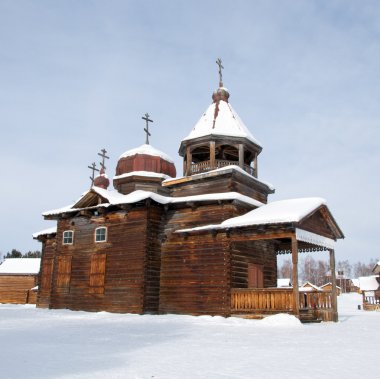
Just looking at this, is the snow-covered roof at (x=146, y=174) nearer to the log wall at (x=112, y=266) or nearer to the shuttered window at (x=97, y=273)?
the log wall at (x=112, y=266)

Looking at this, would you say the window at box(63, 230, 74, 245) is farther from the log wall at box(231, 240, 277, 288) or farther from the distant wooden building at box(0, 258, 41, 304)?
the distant wooden building at box(0, 258, 41, 304)

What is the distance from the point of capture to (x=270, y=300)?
16.5 metres

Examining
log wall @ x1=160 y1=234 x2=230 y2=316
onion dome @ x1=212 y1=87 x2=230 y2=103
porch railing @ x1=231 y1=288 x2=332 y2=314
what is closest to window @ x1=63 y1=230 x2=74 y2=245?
log wall @ x1=160 y1=234 x2=230 y2=316

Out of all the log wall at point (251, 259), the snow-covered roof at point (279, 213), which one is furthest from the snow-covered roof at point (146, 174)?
the log wall at point (251, 259)

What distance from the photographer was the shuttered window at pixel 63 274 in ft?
74.8

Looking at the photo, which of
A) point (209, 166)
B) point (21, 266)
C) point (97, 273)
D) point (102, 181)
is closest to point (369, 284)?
point (102, 181)

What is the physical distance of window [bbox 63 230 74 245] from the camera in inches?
922

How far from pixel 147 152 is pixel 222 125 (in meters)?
5.94

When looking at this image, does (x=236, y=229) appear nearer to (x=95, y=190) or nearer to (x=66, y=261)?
(x=95, y=190)

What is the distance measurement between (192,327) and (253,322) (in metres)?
2.79

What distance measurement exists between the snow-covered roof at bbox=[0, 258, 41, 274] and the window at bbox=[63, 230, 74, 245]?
18.1 metres

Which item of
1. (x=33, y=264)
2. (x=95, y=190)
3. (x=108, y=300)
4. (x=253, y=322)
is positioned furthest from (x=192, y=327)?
(x=33, y=264)

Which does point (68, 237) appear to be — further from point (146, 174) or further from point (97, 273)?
point (146, 174)

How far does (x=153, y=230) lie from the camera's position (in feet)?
67.1
